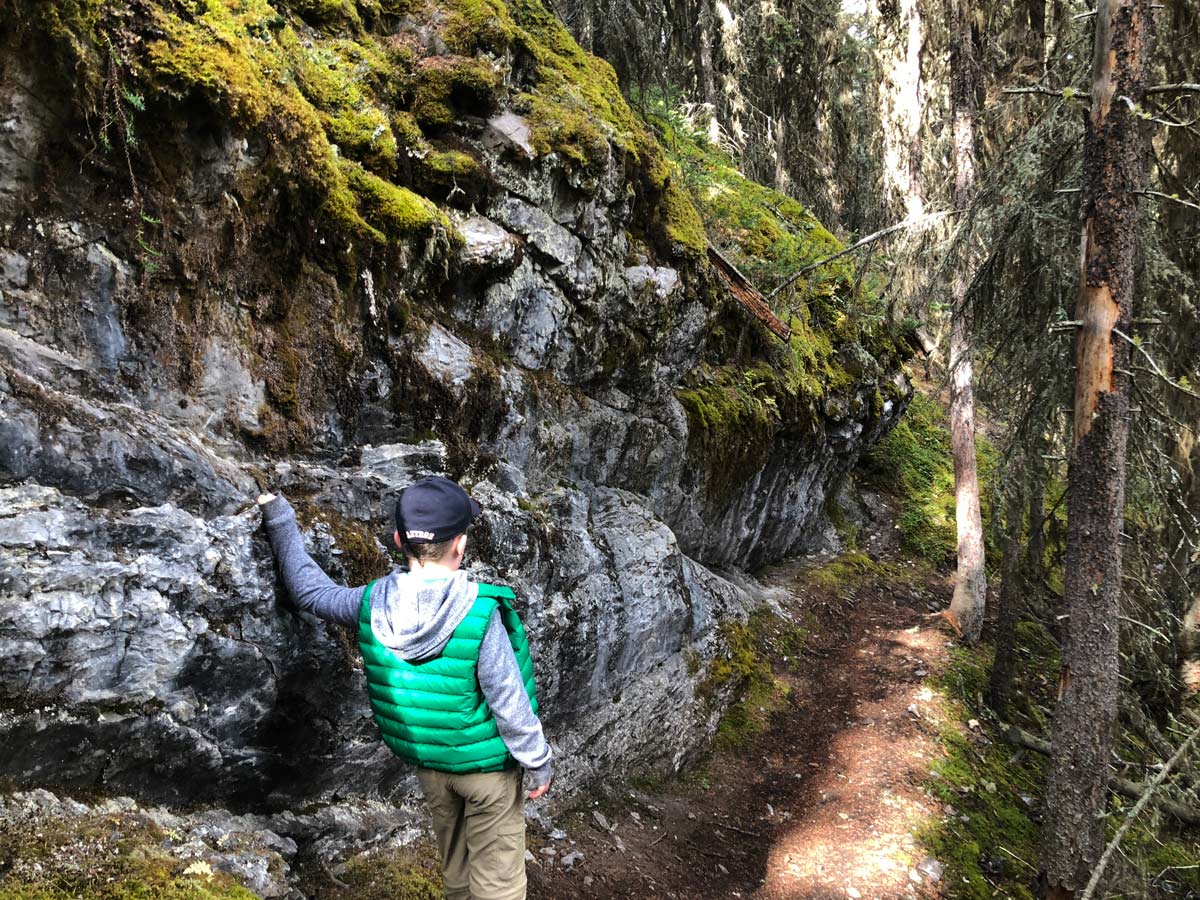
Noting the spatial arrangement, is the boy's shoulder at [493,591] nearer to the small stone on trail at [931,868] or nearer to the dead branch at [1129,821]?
the dead branch at [1129,821]

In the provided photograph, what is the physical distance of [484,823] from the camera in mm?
3135

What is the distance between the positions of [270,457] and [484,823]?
2.32 metres

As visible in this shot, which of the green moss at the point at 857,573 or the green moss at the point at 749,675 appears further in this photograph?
the green moss at the point at 857,573

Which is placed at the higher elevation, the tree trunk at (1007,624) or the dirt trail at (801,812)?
the tree trunk at (1007,624)

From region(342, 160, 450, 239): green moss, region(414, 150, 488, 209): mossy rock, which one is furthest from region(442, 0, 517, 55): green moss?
region(342, 160, 450, 239): green moss

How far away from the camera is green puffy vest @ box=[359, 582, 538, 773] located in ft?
9.53

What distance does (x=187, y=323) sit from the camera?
379 centimetres

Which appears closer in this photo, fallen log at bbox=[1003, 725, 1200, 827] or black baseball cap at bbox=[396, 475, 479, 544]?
black baseball cap at bbox=[396, 475, 479, 544]

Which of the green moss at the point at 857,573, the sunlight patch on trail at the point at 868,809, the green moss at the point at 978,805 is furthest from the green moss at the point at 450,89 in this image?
the green moss at the point at 857,573

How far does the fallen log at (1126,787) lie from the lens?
254 inches

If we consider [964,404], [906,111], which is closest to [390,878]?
[964,404]

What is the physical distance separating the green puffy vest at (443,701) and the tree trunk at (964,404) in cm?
1051

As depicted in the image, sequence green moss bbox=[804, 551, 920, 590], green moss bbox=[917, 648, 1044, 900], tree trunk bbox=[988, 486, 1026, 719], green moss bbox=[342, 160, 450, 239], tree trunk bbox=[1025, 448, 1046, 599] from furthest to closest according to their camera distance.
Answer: green moss bbox=[804, 551, 920, 590]
tree trunk bbox=[988, 486, 1026, 719]
tree trunk bbox=[1025, 448, 1046, 599]
green moss bbox=[917, 648, 1044, 900]
green moss bbox=[342, 160, 450, 239]

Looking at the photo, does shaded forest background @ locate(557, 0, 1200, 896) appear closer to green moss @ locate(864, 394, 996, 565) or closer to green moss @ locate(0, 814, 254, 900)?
green moss @ locate(864, 394, 996, 565)
